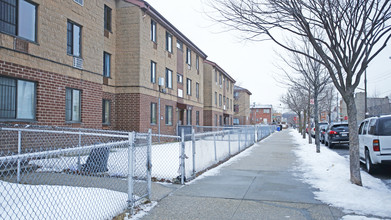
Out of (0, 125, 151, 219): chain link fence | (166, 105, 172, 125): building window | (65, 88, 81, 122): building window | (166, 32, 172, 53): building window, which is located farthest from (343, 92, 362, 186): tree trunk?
(166, 32, 172, 53): building window

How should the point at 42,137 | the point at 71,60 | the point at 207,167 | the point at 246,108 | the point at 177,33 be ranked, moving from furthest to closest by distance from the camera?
the point at 246,108, the point at 177,33, the point at 71,60, the point at 42,137, the point at 207,167

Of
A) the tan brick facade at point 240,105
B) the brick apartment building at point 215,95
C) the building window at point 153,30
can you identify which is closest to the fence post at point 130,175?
the building window at point 153,30

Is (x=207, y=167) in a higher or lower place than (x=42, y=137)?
lower

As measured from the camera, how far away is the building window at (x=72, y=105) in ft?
44.9

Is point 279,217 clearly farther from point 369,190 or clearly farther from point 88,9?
point 88,9

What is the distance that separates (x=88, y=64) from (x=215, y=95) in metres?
25.2

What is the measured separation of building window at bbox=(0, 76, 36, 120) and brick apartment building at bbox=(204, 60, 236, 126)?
26429 millimetres

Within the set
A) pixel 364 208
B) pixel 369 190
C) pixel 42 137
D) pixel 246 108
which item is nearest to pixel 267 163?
pixel 369 190

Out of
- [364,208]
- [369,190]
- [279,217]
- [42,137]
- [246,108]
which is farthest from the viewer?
[246,108]

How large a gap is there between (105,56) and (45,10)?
6.07m

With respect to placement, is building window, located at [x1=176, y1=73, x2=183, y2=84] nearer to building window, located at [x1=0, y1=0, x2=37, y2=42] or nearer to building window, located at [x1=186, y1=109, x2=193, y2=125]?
building window, located at [x1=186, y1=109, x2=193, y2=125]

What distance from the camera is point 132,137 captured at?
544cm

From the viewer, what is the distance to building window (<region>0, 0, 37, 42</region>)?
34.2 ft

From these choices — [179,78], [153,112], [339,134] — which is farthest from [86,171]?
[179,78]
